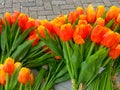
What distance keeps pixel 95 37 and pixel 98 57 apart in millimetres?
79


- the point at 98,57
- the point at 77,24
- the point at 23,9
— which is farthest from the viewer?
→ the point at 23,9

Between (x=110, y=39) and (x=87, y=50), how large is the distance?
110mm

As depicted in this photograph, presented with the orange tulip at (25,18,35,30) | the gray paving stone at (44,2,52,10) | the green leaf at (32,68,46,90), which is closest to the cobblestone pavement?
the gray paving stone at (44,2,52,10)

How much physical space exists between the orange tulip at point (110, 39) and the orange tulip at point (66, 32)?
0.13m

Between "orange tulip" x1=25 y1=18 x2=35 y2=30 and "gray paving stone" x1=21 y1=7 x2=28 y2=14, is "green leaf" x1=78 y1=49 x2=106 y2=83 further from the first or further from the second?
"gray paving stone" x1=21 y1=7 x2=28 y2=14

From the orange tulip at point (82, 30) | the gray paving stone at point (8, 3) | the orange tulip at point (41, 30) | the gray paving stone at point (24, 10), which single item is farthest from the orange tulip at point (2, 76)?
the gray paving stone at point (8, 3)

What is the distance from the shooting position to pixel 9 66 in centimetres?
108

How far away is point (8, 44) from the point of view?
4.00ft

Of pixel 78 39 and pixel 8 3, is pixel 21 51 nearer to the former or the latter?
pixel 78 39

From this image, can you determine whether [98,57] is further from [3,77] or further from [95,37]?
[3,77]

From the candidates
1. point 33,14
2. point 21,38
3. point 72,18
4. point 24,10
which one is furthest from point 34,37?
point 24,10

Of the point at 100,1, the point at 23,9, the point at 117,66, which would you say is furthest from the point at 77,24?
the point at 100,1

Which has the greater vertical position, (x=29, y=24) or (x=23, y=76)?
(x=29, y=24)

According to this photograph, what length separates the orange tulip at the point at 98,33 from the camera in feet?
3.46
